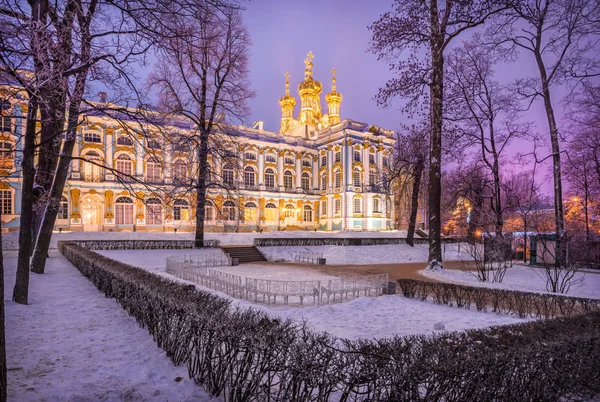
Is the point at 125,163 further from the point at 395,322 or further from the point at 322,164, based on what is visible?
the point at 395,322

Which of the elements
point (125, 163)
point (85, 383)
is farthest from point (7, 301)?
point (125, 163)

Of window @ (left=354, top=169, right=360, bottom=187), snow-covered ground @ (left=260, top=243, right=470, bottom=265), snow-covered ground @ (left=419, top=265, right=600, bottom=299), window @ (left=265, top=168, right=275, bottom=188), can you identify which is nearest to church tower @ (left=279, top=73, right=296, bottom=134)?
window @ (left=265, top=168, right=275, bottom=188)

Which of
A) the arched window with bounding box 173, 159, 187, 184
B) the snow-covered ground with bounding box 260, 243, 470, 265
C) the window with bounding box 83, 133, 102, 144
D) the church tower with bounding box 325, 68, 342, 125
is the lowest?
the snow-covered ground with bounding box 260, 243, 470, 265

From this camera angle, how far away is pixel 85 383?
13.0 feet

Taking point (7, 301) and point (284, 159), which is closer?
point (7, 301)

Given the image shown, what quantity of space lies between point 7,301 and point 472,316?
10820 millimetres

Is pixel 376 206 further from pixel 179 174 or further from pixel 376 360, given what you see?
pixel 376 360

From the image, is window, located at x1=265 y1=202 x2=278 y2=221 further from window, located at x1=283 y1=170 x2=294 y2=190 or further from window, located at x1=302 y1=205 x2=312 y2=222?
window, located at x1=302 y1=205 x2=312 y2=222

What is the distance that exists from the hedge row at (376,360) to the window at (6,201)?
37633 millimetres

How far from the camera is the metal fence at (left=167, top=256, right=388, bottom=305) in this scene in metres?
10.1

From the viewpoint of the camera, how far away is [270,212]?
49906mm

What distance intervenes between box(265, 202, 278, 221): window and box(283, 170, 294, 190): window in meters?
3.80

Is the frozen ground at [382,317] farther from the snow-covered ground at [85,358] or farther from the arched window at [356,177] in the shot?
the arched window at [356,177]

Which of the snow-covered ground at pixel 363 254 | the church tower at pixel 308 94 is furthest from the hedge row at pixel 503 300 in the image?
the church tower at pixel 308 94
